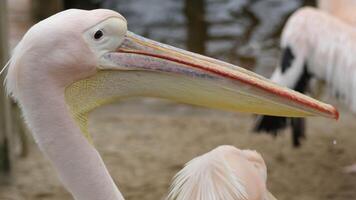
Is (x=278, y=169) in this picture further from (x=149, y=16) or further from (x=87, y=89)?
(x=149, y=16)

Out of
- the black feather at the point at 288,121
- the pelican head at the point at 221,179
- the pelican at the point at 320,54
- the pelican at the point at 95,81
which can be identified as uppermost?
the pelican at the point at 95,81

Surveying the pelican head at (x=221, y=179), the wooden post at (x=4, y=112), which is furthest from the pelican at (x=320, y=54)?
the pelican head at (x=221, y=179)

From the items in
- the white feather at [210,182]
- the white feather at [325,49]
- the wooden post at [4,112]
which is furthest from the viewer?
the white feather at [325,49]

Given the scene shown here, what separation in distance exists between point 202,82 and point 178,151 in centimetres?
301

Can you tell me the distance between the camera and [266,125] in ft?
16.5

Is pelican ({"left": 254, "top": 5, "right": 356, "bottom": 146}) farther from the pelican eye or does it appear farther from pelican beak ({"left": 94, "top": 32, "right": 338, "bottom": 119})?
the pelican eye

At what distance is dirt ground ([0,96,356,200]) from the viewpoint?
457 centimetres

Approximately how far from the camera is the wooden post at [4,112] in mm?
4422

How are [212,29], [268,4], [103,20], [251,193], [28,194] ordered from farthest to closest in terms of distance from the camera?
[268,4]
[212,29]
[28,194]
[251,193]
[103,20]

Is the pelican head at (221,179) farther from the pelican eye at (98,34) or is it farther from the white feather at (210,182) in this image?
the pelican eye at (98,34)

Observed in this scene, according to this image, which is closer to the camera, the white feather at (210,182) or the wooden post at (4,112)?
the white feather at (210,182)

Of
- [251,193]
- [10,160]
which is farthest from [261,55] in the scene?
[251,193]

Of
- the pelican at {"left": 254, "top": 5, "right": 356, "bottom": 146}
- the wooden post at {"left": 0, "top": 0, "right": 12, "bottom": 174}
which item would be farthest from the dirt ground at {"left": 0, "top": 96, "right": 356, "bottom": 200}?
the pelican at {"left": 254, "top": 5, "right": 356, "bottom": 146}

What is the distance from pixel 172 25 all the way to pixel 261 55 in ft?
3.86
